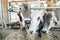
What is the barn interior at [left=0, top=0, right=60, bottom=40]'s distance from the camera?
226 cm

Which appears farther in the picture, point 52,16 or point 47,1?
point 52,16

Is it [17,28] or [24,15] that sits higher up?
[24,15]

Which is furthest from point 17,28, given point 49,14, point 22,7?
point 49,14

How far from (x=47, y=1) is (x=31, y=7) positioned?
0.26 m

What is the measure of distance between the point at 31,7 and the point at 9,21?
0.38 meters

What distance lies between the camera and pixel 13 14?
232cm

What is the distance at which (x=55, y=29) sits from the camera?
2.39m

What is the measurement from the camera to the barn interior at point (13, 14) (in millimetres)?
2264

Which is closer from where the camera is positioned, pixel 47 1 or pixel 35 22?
pixel 47 1

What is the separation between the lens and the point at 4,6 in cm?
230

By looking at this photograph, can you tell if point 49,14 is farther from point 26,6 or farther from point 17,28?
point 17,28

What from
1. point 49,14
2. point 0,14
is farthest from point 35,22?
point 0,14

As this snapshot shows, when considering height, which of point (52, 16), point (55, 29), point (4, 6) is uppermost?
point (4, 6)

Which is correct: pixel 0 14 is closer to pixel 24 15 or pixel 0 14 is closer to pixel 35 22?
pixel 24 15
